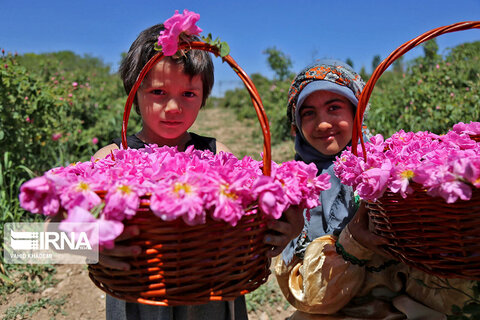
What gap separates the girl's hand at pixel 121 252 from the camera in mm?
799

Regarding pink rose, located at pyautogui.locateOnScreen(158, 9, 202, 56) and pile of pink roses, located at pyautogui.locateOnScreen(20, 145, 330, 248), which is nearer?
pile of pink roses, located at pyautogui.locateOnScreen(20, 145, 330, 248)

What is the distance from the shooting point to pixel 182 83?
138 cm

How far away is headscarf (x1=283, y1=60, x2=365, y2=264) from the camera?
155 centimetres

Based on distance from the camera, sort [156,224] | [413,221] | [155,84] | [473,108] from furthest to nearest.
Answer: [473,108] < [155,84] < [413,221] < [156,224]

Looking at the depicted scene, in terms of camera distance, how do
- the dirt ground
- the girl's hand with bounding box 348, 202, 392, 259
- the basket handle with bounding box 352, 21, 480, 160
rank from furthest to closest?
1. the dirt ground
2. the girl's hand with bounding box 348, 202, 392, 259
3. the basket handle with bounding box 352, 21, 480, 160

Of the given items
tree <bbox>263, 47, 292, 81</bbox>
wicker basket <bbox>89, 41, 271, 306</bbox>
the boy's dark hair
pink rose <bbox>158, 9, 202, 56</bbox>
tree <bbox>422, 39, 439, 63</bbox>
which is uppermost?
tree <bbox>263, 47, 292, 81</bbox>

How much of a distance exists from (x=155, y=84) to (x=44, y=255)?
6.38 feet

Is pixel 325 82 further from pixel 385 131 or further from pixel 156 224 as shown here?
pixel 385 131

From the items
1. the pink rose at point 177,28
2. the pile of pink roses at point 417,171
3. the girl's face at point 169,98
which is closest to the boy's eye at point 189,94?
the girl's face at point 169,98

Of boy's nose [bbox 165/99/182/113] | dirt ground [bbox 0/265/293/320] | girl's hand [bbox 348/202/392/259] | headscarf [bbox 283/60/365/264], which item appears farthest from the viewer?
dirt ground [bbox 0/265/293/320]

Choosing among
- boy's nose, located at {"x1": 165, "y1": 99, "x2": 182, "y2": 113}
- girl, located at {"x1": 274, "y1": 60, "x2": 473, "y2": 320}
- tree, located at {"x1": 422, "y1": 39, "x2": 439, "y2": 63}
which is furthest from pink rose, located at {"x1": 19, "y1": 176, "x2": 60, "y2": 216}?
tree, located at {"x1": 422, "y1": 39, "x2": 439, "y2": 63}

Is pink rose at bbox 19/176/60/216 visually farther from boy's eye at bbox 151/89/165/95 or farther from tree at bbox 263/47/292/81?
tree at bbox 263/47/292/81

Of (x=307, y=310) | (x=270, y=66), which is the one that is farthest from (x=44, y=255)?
(x=270, y=66)

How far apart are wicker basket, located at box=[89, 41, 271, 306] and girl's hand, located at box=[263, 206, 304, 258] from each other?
0.05 m
